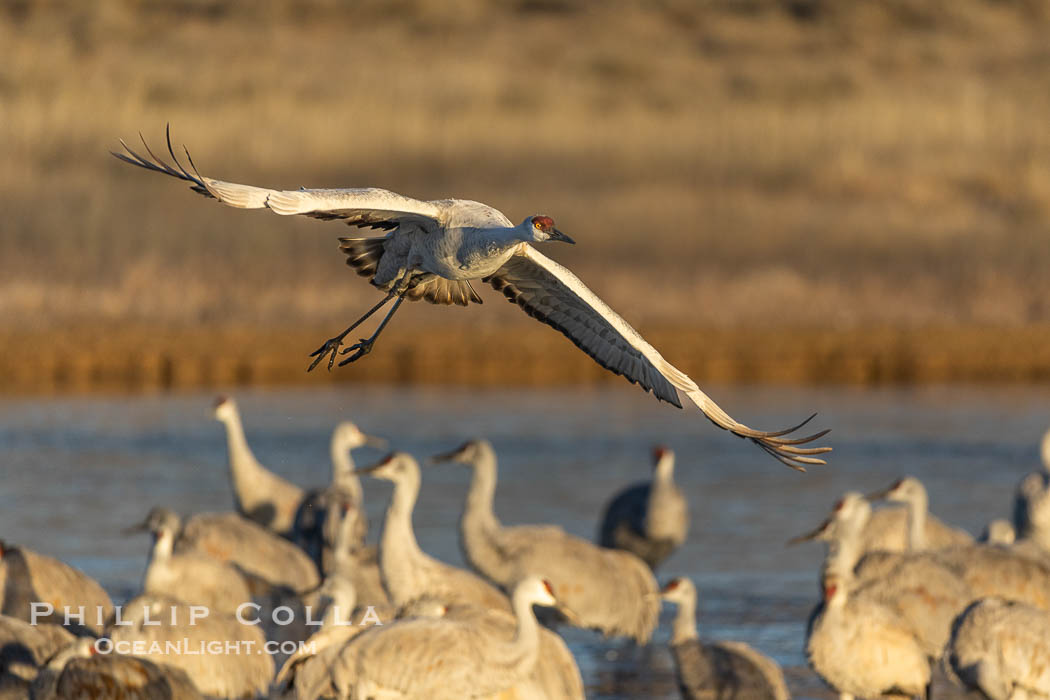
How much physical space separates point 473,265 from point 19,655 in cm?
271

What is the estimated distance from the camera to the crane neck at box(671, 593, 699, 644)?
9719 millimetres

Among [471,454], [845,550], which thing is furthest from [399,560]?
[845,550]

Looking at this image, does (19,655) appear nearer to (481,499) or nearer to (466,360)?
(481,499)

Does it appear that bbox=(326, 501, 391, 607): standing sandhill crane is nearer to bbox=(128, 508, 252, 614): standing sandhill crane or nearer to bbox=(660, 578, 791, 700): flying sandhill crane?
bbox=(128, 508, 252, 614): standing sandhill crane

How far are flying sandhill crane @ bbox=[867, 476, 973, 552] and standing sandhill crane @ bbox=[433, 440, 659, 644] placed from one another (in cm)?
209

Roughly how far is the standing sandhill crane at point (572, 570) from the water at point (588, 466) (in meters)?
0.30

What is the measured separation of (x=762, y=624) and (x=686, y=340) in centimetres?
3143

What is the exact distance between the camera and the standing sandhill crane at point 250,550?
1164 centimetres

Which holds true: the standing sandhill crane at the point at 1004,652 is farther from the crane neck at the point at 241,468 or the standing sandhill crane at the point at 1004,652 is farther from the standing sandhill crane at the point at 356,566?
the crane neck at the point at 241,468

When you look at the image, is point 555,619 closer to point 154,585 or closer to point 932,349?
point 154,585

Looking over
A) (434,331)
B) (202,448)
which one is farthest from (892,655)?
(434,331)

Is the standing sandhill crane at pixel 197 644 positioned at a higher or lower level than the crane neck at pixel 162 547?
lower

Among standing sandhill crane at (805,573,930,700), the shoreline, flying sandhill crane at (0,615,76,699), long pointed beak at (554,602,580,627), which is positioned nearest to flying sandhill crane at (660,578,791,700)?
standing sandhill crane at (805,573,930,700)

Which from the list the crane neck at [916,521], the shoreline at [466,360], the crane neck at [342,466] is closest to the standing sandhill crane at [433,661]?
the crane neck at [916,521]
